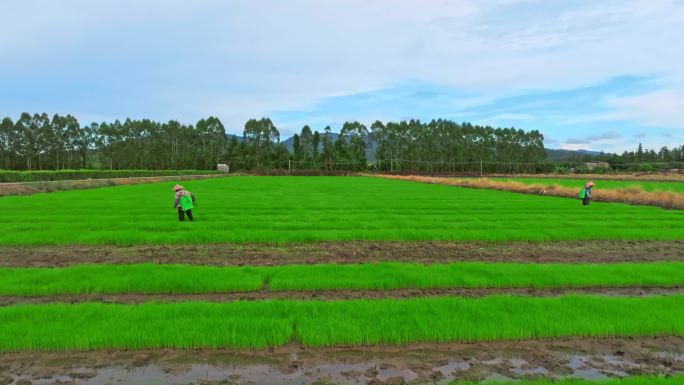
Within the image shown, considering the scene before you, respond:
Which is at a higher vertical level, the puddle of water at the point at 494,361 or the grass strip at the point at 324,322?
the grass strip at the point at 324,322

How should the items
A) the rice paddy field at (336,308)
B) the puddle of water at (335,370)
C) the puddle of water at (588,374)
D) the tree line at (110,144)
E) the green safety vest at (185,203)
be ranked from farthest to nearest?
the tree line at (110,144) < the green safety vest at (185,203) < the rice paddy field at (336,308) < the puddle of water at (588,374) < the puddle of water at (335,370)

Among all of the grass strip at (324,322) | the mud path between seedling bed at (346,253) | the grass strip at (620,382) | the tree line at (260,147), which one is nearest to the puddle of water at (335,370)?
the grass strip at (620,382)

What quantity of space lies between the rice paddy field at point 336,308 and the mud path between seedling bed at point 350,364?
0.03 meters

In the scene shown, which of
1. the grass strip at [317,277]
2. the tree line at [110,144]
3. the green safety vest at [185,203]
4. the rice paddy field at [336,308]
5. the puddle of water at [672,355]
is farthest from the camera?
the tree line at [110,144]

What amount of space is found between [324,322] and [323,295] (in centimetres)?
163

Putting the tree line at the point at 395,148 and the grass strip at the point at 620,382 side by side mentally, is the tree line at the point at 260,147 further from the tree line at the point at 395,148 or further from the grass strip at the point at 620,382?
the grass strip at the point at 620,382

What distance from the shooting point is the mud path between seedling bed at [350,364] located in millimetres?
4680

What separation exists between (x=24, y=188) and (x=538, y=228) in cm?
3814

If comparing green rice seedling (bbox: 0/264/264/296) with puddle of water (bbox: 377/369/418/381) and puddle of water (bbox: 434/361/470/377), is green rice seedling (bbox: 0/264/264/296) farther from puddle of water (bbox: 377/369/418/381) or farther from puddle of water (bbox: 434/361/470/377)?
puddle of water (bbox: 434/361/470/377)

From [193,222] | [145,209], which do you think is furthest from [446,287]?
[145,209]

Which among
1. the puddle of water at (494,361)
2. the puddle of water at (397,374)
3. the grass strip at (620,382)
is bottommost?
the puddle of water at (494,361)

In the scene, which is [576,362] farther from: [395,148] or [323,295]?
[395,148]

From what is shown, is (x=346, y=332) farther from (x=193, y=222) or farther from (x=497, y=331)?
(x=193, y=222)

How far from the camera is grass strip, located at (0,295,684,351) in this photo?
546 centimetres
